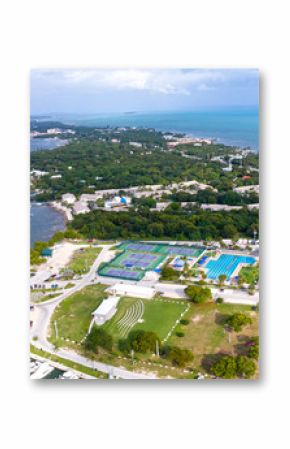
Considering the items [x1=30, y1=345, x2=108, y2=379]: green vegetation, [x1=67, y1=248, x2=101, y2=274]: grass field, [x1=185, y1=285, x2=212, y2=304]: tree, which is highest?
[x1=67, y1=248, x2=101, y2=274]: grass field

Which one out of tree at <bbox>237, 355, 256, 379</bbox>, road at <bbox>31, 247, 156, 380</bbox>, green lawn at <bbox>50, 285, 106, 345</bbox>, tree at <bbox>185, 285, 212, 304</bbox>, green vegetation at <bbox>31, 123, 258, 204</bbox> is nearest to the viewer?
tree at <bbox>237, 355, 256, 379</bbox>

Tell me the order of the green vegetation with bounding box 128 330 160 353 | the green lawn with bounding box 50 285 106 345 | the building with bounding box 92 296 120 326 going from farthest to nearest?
the building with bounding box 92 296 120 326 < the green lawn with bounding box 50 285 106 345 < the green vegetation with bounding box 128 330 160 353

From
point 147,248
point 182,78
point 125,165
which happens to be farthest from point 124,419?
point 182,78

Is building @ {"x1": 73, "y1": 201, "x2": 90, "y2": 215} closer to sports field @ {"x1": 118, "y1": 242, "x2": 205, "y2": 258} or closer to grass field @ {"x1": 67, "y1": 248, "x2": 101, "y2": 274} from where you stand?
grass field @ {"x1": 67, "y1": 248, "x2": 101, "y2": 274}

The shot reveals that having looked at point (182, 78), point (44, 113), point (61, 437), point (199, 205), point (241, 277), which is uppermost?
point (182, 78)

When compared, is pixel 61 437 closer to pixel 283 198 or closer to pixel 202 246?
pixel 202 246

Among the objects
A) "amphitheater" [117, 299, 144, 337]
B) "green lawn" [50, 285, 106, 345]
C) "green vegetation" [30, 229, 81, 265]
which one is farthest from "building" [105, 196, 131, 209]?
"amphitheater" [117, 299, 144, 337]

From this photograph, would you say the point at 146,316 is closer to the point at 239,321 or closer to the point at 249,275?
the point at 239,321
